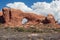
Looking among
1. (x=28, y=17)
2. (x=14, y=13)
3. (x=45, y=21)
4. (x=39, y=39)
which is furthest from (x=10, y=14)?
(x=39, y=39)

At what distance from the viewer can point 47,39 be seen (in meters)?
8.49

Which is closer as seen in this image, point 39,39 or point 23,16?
point 39,39

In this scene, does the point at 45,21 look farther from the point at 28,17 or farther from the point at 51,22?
the point at 28,17

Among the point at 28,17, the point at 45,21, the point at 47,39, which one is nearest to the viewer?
the point at 47,39

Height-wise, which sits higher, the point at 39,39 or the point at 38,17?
the point at 39,39

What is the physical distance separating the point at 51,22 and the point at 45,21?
8.19ft

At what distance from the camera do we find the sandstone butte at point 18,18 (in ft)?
282

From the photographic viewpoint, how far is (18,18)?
89.2 meters

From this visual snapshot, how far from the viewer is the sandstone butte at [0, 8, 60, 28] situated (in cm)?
8600

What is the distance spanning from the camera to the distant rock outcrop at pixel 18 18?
86062 mm

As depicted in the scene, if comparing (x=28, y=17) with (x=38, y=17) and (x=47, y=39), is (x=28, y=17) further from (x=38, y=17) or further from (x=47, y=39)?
(x=47, y=39)

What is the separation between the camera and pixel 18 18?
8919cm

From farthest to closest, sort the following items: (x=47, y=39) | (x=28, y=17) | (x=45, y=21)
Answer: (x=28, y=17)
(x=45, y=21)
(x=47, y=39)

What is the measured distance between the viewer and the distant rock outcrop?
282ft
